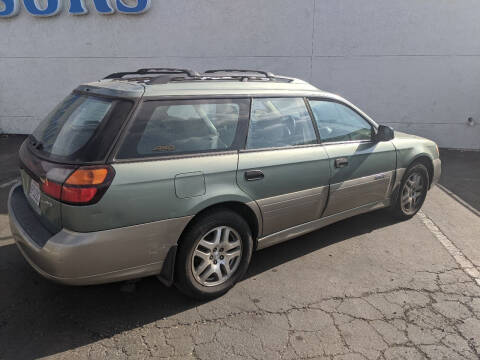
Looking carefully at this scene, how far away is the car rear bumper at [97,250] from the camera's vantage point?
2340 millimetres

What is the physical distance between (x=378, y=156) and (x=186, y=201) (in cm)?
230

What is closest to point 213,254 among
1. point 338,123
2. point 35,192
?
point 35,192

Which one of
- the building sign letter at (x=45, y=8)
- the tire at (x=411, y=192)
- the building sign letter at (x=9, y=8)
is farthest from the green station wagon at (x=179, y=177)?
the building sign letter at (x=9, y=8)

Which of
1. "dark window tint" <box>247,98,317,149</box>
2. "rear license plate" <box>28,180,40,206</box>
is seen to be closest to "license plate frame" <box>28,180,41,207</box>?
"rear license plate" <box>28,180,40,206</box>

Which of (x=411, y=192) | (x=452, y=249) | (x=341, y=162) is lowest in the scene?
(x=452, y=249)

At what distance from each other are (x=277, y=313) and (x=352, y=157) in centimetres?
171

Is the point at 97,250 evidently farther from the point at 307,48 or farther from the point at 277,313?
the point at 307,48

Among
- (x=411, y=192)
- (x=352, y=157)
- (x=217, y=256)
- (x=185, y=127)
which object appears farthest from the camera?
(x=411, y=192)

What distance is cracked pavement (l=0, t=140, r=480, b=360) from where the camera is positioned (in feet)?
8.20

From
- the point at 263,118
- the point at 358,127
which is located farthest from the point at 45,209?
the point at 358,127

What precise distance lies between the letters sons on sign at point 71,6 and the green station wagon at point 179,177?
5.05m

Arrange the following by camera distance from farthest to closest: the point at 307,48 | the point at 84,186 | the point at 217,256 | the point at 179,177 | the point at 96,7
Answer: the point at 307,48 < the point at 96,7 < the point at 217,256 < the point at 179,177 < the point at 84,186

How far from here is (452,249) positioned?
13.0 feet

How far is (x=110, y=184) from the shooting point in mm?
Answer: 2367
